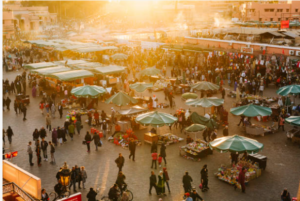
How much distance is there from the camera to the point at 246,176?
12.3m

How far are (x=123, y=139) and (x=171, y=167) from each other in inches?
147

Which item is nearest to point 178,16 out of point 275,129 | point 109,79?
point 109,79

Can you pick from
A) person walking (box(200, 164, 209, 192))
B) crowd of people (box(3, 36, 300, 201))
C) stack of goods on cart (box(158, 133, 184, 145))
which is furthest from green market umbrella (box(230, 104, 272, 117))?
person walking (box(200, 164, 209, 192))

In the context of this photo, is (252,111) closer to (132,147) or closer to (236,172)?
(236,172)

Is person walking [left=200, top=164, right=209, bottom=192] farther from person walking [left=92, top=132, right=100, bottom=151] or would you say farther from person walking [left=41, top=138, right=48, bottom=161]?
person walking [left=41, top=138, right=48, bottom=161]

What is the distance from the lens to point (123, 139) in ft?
54.3

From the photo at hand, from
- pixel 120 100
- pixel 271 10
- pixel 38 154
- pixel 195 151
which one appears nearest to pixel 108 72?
pixel 120 100

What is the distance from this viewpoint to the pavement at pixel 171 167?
459 inches

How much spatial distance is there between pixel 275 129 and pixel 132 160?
855 centimetres

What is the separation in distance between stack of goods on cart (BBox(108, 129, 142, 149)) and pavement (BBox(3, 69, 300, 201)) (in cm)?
28

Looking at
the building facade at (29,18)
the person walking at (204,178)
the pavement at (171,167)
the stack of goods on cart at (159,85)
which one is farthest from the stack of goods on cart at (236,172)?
the building facade at (29,18)

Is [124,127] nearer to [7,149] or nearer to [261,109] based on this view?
[7,149]

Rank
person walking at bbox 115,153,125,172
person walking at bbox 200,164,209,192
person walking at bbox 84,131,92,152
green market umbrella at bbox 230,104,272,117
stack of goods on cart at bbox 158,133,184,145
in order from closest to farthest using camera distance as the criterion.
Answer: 1. person walking at bbox 200,164,209,192
2. person walking at bbox 115,153,125,172
3. person walking at bbox 84,131,92,152
4. stack of goods on cart at bbox 158,133,184,145
5. green market umbrella at bbox 230,104,272,117

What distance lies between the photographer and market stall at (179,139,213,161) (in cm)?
1439
